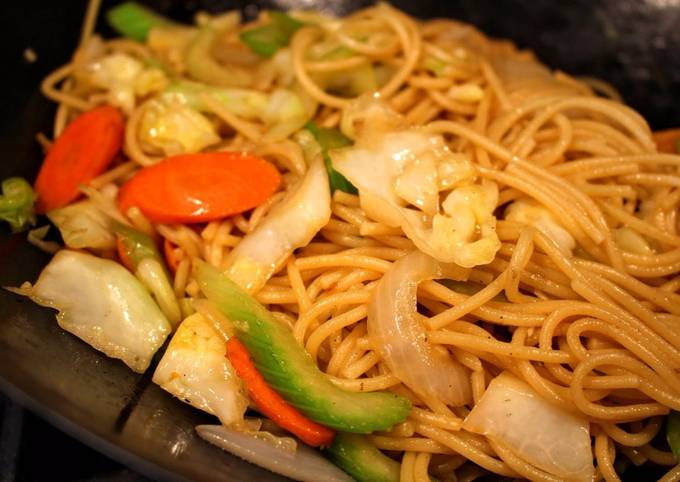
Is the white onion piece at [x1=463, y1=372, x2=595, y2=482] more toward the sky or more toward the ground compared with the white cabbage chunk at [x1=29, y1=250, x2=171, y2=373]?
more toward the ground

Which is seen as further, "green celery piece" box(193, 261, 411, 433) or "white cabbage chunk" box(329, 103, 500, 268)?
"white cabbage chunk" box(329, 103, 500, 268)

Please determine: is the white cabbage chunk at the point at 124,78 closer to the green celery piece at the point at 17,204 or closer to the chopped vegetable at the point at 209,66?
the chopped vegetable at the point at 209,66

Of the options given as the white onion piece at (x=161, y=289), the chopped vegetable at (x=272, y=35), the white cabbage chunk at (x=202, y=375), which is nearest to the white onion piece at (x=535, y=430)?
the white cabbage chunk at (x=202, y=375)

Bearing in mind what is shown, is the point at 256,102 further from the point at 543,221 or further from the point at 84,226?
the point at 543,221

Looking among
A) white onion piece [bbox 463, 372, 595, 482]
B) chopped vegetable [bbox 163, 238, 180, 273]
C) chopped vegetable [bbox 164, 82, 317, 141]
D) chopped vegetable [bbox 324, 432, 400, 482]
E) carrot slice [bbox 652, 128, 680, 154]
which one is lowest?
chopped vegetable [bbox 324, 432, 400, 482]

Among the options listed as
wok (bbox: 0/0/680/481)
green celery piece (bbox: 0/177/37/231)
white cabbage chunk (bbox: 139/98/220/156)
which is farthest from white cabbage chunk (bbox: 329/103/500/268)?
green celery piece (bbox: 0/177/37/231)

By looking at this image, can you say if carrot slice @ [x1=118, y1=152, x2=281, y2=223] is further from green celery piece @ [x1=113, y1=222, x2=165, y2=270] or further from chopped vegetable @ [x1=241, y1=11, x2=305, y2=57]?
chopped vegetable @ [x1=241, y1=11, x2=305, y2=57]

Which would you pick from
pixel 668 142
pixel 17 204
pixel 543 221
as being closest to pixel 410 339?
pixel 543 221
